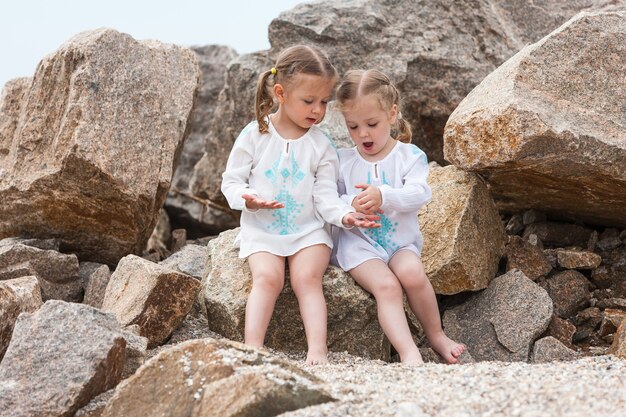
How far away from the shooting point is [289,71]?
14.8ft

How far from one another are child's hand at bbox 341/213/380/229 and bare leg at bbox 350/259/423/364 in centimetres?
23

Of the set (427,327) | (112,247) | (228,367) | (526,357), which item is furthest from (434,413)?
(112,247)

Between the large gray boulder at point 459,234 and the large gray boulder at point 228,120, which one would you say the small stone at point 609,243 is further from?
the large gray boulder at point 228,120

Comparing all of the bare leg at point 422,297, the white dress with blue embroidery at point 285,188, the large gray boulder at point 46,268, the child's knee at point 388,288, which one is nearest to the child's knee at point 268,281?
the white dress with blue embroidery at point 285,188

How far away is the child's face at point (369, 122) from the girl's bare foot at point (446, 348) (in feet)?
3.52

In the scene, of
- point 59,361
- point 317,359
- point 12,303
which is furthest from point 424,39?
point 59,361

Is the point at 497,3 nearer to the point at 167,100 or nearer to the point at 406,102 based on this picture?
the point at 406,102

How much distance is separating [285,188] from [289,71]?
0.64m

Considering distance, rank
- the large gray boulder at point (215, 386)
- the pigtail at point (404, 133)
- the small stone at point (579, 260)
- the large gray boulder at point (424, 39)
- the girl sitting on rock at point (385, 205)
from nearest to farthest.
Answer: the large gray boulder at point (215, 386), the girl sitting on rock at point (385, 205), the pigtail at point (404, 133), the small stone at point (579, 260), the large gray boulder at point (424, 39)

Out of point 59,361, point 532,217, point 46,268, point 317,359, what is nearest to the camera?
point 59,361

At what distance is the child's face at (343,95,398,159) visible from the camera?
4.53 m

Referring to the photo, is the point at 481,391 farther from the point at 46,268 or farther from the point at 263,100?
the point at 46,268

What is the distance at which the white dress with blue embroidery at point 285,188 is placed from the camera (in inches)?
174

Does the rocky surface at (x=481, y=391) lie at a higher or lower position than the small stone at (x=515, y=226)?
lower
